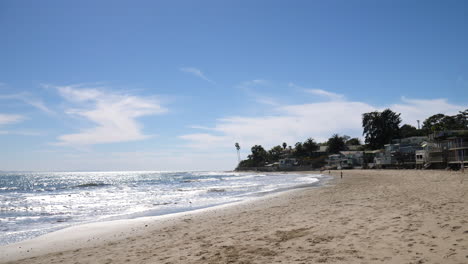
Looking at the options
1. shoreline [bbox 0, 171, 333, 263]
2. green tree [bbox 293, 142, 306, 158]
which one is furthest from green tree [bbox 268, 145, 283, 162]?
shoreline [bbox 0, 171, 333, 263]

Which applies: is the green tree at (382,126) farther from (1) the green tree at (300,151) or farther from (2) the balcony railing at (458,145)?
(2) the balcony railing at (458,145)

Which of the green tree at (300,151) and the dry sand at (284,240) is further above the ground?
the green tree at (300,151)

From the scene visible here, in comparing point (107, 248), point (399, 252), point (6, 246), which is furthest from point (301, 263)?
point (6, 246)

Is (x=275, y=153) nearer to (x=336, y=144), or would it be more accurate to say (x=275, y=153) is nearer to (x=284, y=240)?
(x=336, y=144)

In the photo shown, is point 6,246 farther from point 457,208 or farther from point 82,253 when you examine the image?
point 457,208

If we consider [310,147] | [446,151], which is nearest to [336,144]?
[310,147]

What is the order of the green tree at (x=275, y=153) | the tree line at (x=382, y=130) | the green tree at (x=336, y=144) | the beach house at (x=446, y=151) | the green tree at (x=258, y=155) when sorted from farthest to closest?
the green tree at (x=258, y=155) < the green tree at (x=275, y=153) < the green tree at (x=336, y=144) < the tree line at (x=382, y=130) < the beach house at (x=446, y=151)

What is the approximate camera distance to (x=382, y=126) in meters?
113

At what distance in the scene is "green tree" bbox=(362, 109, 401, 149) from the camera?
4402 inches

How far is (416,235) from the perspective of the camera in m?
7.66

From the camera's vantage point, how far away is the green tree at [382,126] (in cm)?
11181

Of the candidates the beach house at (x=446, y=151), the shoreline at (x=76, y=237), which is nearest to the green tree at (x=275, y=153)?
the beach house at (x=446, y=151)

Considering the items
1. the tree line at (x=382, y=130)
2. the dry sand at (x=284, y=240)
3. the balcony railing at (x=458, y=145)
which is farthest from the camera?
the tree line at (x=382, y=130)

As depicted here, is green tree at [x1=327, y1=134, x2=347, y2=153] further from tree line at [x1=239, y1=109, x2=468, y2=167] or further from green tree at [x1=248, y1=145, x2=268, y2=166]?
green tree at [x1=248, y1=145, x2=268, y2=166]
